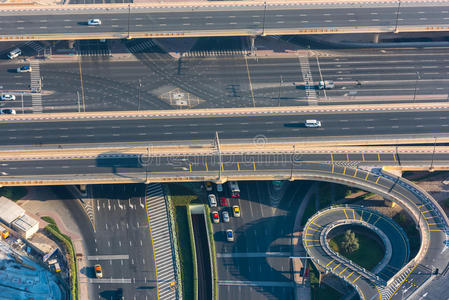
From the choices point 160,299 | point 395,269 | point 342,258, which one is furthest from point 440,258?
point 160,299

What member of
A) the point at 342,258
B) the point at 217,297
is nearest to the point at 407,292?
the point at 342,258

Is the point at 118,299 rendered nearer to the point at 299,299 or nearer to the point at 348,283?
the point at 299,299

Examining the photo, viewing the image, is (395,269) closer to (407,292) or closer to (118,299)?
(407,292)

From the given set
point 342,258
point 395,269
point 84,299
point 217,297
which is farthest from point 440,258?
point 84,299

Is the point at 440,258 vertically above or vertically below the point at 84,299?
above

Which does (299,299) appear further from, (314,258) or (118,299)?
(118,299)

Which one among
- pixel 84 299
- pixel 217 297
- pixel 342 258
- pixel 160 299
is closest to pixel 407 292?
pixel 342 258
